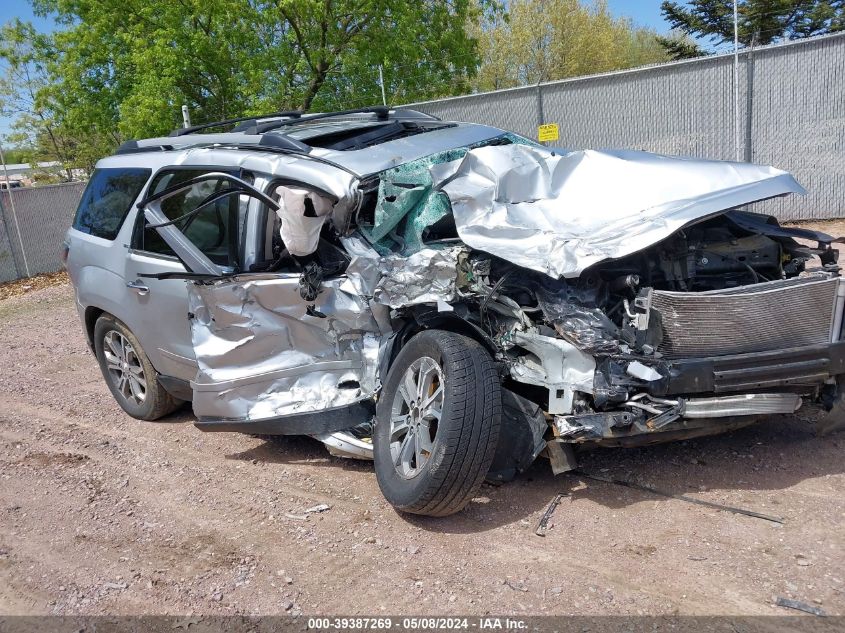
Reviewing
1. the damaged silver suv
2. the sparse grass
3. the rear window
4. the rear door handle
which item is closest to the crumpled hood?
the damaged silver suv

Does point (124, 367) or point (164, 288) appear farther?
point (124, 367)

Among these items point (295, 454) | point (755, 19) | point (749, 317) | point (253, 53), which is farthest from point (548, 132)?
point (755, 19)

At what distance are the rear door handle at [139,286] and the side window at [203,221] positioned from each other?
23 cm

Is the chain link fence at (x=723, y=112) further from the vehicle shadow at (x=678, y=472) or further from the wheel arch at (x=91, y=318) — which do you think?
the wheel arch at (x=91, y=318)

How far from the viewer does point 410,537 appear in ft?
12.0

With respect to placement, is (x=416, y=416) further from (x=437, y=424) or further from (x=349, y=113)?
(x=349, y=113)

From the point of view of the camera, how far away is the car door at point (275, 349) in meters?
4.13

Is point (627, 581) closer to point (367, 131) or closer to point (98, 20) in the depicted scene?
point (367, 131)

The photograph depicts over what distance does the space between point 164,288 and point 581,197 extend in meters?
2.71

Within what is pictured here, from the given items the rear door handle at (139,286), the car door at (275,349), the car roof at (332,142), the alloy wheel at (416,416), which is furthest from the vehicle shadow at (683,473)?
the rear door handle at (139,286)

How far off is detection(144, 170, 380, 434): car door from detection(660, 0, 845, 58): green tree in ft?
81.6

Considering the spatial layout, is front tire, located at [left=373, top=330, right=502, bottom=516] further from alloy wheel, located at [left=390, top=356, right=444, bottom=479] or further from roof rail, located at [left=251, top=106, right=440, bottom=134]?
roof rail, located at [left=251, top=106, right=440, bottom=134]

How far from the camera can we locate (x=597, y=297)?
361 cm

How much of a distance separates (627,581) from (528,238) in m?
1.59
